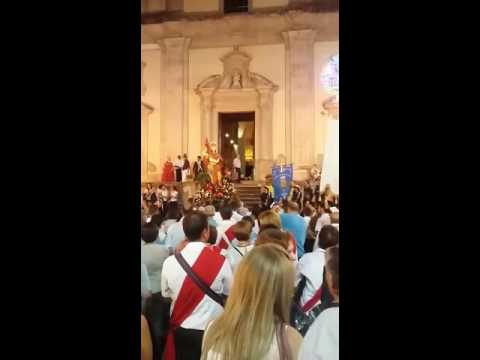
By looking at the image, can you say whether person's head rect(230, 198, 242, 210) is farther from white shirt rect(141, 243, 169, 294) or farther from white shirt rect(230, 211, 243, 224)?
white shirt rect(141, 243, 169, 294)

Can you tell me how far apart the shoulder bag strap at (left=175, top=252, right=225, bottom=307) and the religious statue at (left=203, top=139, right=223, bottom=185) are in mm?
746

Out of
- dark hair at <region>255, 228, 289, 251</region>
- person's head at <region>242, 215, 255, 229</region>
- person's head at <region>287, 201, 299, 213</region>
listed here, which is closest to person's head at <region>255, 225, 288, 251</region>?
dark hair at <region>255, 228, 289, 251</region>

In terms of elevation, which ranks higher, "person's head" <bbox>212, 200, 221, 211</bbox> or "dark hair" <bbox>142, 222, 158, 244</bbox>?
"person's head" <bbox>212, 200, 221, 211</bbox>

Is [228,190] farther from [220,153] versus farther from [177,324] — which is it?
[177,324]

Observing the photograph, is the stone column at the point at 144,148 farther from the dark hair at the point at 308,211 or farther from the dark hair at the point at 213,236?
the dark hair at the point at 308,211

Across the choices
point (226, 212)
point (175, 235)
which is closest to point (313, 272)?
point (226, 212)

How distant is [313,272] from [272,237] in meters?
0.46

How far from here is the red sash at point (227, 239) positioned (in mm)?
4582

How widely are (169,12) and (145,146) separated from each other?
127 centimetres

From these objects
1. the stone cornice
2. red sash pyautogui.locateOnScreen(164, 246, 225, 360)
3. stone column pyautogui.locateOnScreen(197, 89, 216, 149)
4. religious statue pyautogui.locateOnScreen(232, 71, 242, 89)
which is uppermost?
the stone cornice

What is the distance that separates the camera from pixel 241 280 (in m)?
4.48

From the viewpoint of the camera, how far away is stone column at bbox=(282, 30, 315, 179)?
4543 millimetres

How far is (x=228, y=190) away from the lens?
4.65 metres
